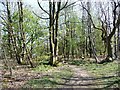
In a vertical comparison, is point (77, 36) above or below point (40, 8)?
below

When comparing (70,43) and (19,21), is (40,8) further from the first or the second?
(70,43)

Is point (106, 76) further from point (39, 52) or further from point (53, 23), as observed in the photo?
point (53, 23)

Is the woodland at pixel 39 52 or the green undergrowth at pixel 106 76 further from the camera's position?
the woodland at pixel 39 52

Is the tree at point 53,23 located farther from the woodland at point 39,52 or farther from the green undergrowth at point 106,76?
the green undergrowth at point 106,76

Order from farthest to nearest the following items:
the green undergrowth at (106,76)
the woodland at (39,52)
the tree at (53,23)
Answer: the tree at (53,23)
the woodland at (39,52)
the green undergrowth at (106,76)

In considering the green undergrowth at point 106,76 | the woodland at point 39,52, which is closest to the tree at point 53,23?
the woodland at point 39,52

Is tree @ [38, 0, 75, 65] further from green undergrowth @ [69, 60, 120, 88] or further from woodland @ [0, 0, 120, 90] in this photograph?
green undergrowth @ [69, 60, 120, 88]

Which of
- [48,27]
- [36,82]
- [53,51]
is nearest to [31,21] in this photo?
[48,27]

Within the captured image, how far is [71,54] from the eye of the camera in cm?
1327

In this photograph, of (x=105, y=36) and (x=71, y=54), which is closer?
(x=105, y=36)

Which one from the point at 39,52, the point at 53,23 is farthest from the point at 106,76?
the point at 53,23

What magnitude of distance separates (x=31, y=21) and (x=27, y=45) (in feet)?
2.29

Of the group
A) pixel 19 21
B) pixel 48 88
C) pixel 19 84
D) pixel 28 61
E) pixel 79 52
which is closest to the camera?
pixel 48 88

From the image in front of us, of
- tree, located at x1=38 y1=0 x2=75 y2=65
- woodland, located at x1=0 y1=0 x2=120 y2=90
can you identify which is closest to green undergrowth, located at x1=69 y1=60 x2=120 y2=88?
woodland, located at x1=0 y1=0 x2=120 y2=90
